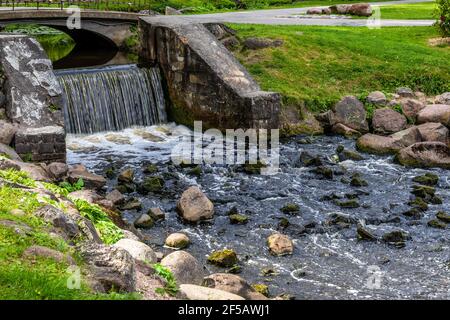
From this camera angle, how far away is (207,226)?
16344 mm

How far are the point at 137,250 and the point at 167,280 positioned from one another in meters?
1.31

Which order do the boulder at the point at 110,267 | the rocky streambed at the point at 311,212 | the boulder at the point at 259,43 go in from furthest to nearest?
the boulder at the point at 259,43
the rocky streambed at the point at 311,212
the boulder at the point at 110,267

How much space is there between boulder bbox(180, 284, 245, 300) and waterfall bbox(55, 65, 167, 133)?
14270 millimetres

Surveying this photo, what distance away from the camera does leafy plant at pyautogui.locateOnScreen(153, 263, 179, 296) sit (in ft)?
34.5

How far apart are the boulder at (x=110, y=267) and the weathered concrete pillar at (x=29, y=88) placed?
31.1 ft

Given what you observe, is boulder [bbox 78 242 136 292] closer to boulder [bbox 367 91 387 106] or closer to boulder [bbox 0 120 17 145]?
boulder [bbox 0 120 17 145]

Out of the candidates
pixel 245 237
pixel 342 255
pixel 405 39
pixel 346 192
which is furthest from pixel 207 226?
pixel 405 39

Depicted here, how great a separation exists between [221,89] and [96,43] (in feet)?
45.8

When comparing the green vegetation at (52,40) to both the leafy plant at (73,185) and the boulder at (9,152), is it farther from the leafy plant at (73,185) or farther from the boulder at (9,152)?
the leafy plant at (73,185)

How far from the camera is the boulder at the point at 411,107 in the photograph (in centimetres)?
2492

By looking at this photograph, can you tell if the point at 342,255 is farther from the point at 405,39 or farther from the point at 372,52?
the point at 405,39

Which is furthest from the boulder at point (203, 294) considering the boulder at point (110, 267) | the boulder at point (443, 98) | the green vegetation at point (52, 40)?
the green vegetation at point (52, 40)

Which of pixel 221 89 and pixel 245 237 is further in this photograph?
pixel 221 89

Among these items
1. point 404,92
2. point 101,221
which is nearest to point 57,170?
point 101,221
